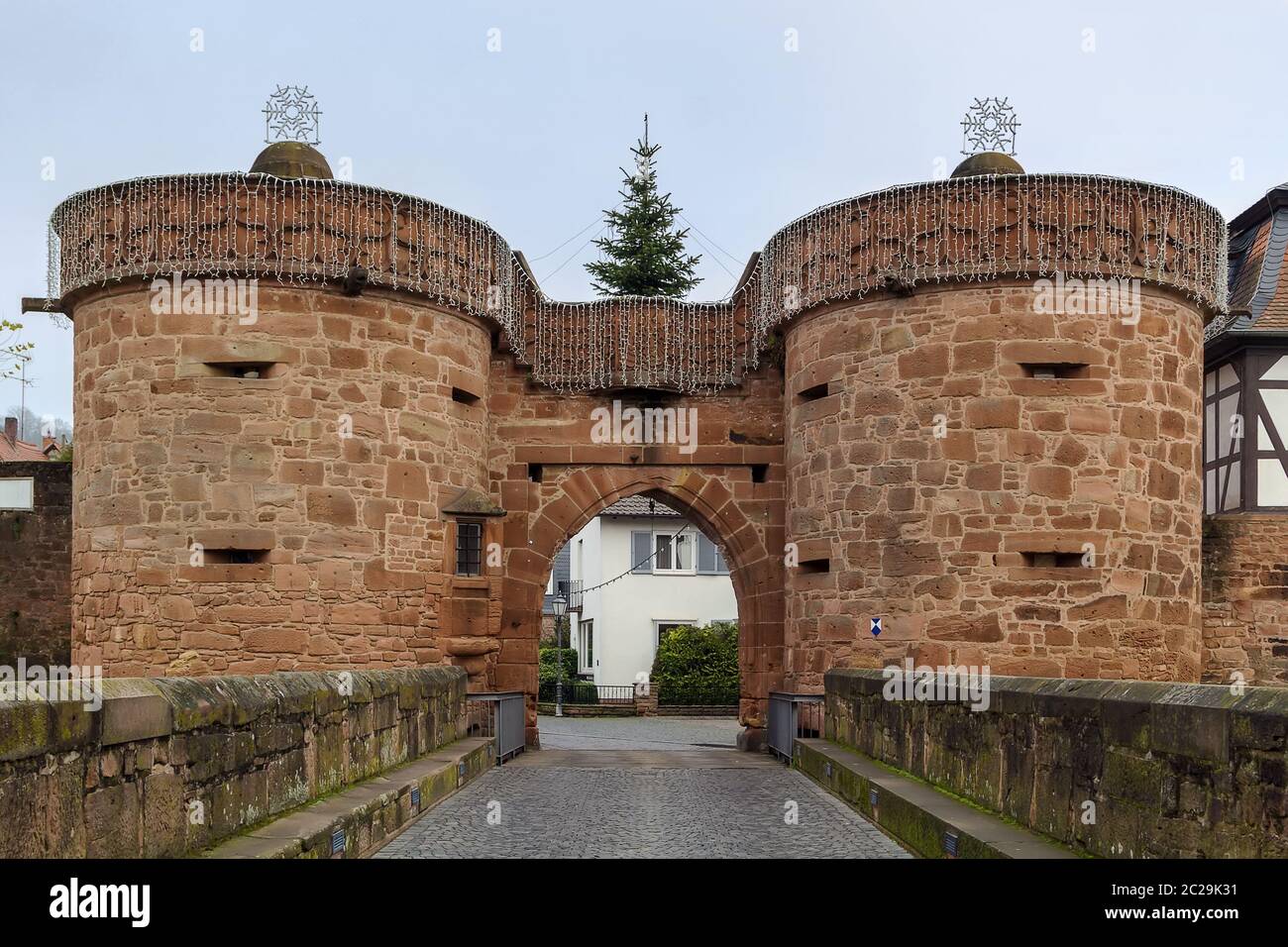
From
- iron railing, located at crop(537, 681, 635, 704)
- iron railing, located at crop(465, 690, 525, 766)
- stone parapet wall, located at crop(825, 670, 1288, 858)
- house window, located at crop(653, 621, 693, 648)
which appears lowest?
iron railing, located at crop(537, 681, 635, 704)

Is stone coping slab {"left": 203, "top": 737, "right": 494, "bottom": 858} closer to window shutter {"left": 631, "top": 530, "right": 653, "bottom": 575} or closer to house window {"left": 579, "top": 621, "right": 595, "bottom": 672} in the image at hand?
window shutter {"left": 631, "top": 530, "right": 653, "bottom": 575}

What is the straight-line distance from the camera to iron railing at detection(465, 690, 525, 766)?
14492mm

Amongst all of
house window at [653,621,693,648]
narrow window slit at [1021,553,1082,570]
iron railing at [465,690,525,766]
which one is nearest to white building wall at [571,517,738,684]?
house window at [653,621,693,648]

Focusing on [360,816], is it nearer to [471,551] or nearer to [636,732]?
[471,551]

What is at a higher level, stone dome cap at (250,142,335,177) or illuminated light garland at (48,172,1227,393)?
stone dome cap at (250,142,335,177)

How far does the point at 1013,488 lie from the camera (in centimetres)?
1486

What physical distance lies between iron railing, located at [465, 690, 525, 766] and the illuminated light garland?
4.39 m

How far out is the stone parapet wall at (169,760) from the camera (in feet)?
13.6

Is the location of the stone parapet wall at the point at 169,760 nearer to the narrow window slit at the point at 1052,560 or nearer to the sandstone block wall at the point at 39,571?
the narrow window slit at the point at 1052,560

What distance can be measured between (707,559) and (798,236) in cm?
2015

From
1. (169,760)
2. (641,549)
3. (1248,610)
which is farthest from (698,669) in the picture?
(169,760)

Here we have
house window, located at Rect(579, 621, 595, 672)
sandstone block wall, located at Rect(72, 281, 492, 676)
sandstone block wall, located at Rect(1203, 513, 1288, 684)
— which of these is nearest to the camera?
sandstone block wall, located at Rect(72, 281, 492, 676)

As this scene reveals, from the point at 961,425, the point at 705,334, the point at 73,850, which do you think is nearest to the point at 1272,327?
the point at 961,425

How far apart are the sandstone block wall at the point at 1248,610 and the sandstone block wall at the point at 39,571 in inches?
555
